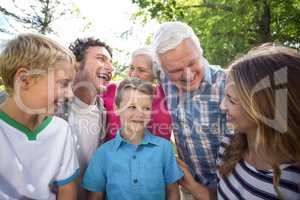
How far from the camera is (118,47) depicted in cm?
1986

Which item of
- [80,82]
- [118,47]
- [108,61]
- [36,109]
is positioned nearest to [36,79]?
[36,109]

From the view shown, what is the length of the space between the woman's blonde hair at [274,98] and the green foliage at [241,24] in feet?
20.3

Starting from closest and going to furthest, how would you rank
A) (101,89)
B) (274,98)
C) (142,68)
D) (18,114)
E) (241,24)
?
1. (274,98)
2. (18,114)
3. (101,89)
4. (142,68)
5. (241,24)

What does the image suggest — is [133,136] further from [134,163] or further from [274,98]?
[274,98]

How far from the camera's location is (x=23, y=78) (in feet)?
6.42

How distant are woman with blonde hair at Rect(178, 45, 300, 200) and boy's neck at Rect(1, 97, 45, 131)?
116 cm

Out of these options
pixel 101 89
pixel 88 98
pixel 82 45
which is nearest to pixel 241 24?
pixel 82 45

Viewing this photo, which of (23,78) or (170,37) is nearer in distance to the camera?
(23,78)

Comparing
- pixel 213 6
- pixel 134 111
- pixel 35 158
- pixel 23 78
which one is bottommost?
pixel 35 158

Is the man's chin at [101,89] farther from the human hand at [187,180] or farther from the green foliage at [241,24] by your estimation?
the green foliage at [241,24]

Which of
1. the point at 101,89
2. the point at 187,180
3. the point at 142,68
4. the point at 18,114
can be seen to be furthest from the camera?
the point at 142,68

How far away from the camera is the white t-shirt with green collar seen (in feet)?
6.41

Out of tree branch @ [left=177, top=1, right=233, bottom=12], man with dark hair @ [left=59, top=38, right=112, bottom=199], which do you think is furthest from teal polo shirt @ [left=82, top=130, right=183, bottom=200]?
tree branch @ [left=177, top=1, right=233, bottom=12]

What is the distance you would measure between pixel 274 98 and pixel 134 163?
1.06 m
